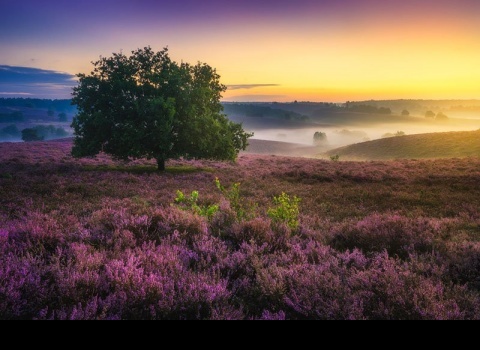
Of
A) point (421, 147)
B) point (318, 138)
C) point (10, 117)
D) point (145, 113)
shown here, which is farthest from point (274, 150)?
point (10, 117)

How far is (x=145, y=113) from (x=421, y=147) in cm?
6052

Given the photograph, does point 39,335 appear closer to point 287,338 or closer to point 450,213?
point 287,338

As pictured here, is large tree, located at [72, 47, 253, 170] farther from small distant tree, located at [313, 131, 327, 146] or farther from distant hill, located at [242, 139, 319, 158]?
small distant tree, located at [313, 131, 327, 146]

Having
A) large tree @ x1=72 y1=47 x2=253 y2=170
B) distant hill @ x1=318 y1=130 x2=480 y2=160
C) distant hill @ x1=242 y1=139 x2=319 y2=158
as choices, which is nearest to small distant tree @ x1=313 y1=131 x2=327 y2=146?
distant hill @ x1=242 y1=139 x2=319 y2=158

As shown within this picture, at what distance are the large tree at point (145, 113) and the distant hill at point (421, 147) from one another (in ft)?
144

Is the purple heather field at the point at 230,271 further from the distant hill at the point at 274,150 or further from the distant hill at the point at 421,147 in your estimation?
the distant hill at the point at 274,150

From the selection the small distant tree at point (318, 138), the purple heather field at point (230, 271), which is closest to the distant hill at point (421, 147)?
the purple heather field at point (230, 271)

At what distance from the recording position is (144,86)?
2661 cm

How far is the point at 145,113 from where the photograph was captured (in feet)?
81.8

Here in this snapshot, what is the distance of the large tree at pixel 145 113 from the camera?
24781 millimetres

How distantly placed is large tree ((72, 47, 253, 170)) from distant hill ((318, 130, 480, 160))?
4397 cm

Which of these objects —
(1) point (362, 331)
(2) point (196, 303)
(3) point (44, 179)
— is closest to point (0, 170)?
(3) point (44, 179)

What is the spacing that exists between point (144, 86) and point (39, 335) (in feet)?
89.6

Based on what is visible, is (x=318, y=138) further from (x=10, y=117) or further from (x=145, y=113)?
(x=10, y=117)
